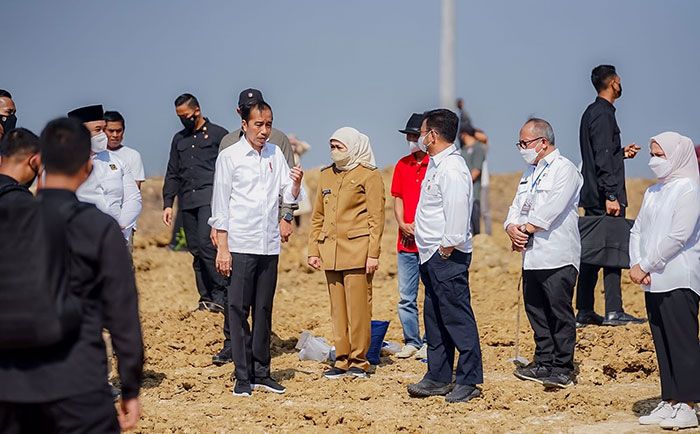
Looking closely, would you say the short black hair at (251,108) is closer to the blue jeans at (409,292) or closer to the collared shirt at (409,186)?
the collared shirt at (409,186)

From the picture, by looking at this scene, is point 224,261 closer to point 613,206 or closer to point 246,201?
point 246,201

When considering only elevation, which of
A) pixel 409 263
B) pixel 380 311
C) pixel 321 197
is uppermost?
pixel 321 197

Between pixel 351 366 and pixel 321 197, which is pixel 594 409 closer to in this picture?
pixel 351 366

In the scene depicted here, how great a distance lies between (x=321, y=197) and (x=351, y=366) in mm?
1440

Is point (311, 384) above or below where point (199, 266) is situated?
below

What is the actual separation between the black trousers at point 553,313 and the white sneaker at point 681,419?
4.50 ft

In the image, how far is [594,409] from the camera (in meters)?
7.17

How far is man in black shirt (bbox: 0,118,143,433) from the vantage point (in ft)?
12.4

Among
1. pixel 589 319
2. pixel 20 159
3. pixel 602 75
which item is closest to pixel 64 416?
pixel 20 159

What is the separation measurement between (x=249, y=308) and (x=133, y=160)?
206 centimetres

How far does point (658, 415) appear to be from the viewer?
21.6ft

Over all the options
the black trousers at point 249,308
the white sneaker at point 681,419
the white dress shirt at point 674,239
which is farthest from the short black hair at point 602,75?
the white sneaker at point 681,419

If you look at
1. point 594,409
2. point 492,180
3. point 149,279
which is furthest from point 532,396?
point 492,180

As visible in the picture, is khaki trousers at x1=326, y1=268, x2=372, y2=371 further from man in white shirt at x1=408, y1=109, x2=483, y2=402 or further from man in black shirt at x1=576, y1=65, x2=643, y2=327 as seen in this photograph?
man in black shirt at x1=576, y1=65, x2=643, y2=327
